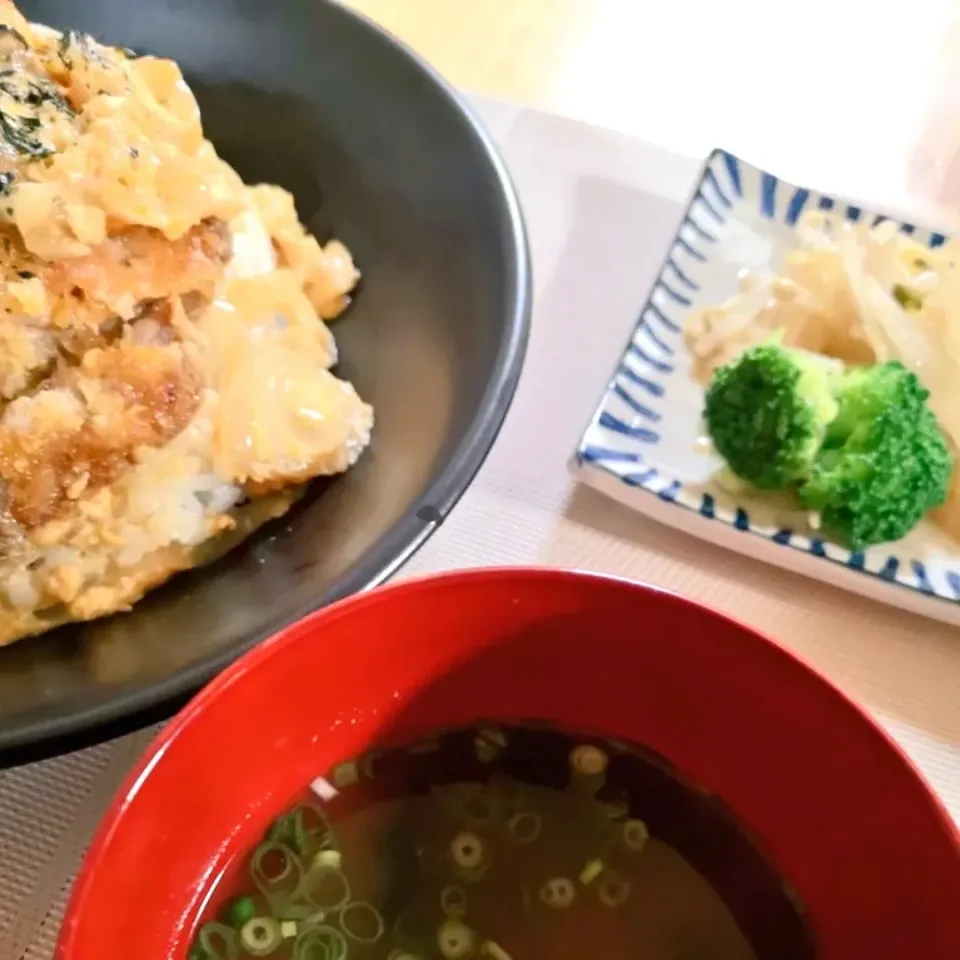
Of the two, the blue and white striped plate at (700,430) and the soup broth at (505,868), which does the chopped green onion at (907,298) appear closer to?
the blue and white striped plate at (700,430)

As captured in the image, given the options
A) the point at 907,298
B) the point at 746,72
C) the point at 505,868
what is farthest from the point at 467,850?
the point at 746,72

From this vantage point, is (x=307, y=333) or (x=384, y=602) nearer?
(x=384, y=602)

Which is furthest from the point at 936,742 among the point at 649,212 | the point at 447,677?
the point at 649,212

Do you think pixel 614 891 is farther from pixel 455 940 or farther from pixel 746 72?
pixel 746 72

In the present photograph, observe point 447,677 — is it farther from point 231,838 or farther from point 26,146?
point 26,146

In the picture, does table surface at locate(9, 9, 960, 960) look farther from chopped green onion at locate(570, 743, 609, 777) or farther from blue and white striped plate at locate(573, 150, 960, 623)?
chopped green onion at locate(570, 743, 609, 777)

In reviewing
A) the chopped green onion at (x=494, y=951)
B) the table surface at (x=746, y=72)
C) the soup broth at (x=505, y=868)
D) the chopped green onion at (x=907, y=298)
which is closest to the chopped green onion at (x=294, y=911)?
the soup broth at (x=505, y=868)

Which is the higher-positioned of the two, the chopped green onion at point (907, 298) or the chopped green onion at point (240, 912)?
the chopped green onion at point (907, 298)
